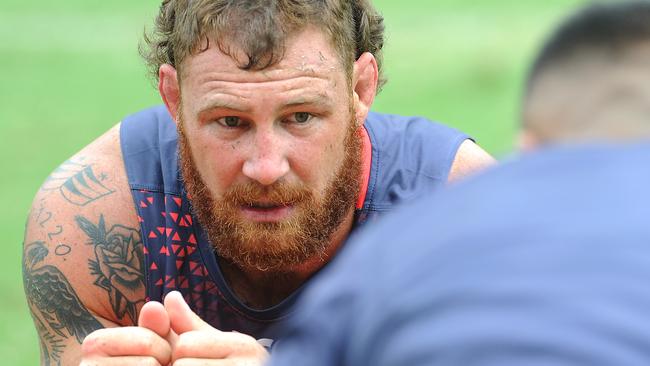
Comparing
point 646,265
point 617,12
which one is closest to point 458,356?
point 646,265

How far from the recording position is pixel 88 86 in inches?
588

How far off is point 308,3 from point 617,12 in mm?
2814

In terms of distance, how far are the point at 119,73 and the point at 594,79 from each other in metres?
13.3

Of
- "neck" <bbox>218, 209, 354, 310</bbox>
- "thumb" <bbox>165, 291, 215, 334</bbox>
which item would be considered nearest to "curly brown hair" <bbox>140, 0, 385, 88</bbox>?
"neck" <bbox>218, 209, 354, 310</bbox>

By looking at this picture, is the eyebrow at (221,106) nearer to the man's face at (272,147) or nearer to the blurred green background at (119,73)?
the man's face at (272,147)

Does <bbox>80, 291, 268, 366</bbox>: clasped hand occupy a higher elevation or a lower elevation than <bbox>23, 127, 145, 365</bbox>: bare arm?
lower

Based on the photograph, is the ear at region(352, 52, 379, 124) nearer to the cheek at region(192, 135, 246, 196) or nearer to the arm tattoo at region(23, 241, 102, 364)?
the cheek at region(192, 135, 246, 196)

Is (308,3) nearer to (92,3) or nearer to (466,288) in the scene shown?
(466,288)

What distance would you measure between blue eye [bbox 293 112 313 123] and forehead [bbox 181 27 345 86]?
134 mm

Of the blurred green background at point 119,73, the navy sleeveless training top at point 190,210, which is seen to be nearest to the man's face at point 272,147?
the navy sleeveless training top at point 190,210

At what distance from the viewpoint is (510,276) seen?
221cm

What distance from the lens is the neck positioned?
5543 mm

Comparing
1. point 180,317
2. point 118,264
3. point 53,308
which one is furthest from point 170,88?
point 180,317

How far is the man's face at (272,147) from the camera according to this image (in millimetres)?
5000
